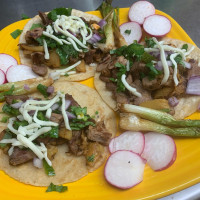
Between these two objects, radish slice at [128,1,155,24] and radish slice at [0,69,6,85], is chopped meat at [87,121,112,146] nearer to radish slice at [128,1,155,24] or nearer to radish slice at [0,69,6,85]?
radish slice at [0,69,6,85]

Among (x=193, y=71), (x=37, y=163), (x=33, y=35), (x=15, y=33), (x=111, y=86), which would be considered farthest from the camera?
(x=15, y=33)

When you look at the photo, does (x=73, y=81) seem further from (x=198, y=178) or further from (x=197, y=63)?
(x=198, y=178)

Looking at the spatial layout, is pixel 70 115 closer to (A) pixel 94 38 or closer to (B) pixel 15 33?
(A) pixel 94 38

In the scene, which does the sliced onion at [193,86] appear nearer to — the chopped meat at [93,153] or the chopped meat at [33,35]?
the chopped meat at [93,153]

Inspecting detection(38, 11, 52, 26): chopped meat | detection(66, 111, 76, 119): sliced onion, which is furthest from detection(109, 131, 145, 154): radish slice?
detection(38, 11, 52, 26): chopped meat

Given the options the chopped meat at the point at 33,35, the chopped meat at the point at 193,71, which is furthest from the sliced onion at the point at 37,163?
the chopped meat at the point at 193,71

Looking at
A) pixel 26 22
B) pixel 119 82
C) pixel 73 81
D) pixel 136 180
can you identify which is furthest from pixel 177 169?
pixel 26 22

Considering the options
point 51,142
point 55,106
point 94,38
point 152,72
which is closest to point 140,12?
point 94,38
